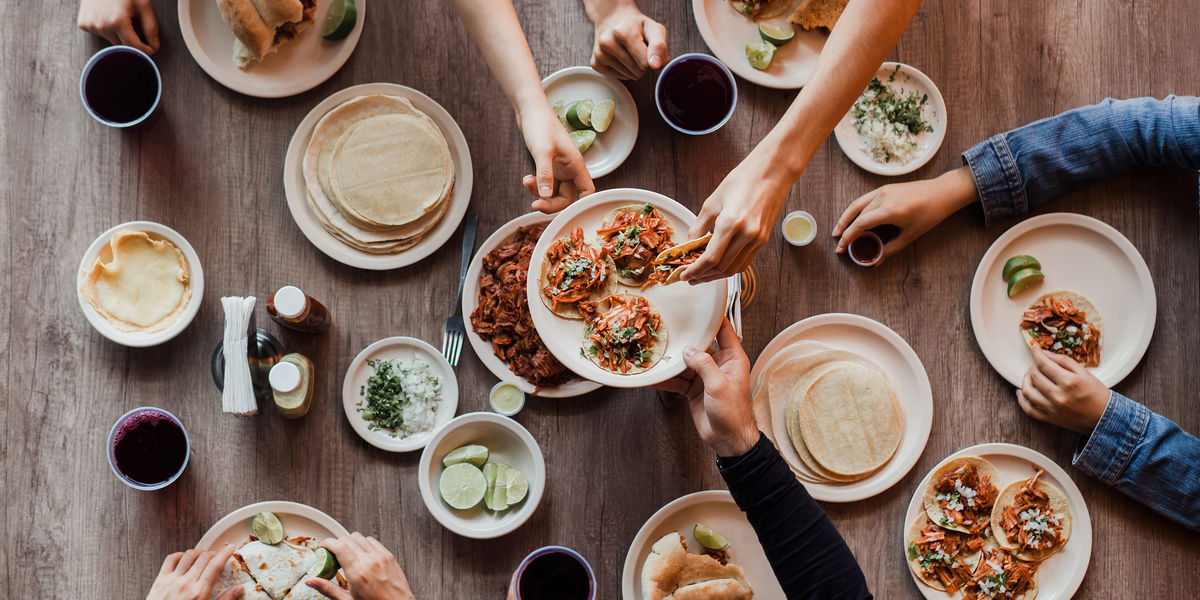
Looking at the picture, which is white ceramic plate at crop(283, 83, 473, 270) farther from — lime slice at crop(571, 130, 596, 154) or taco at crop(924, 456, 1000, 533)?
taco at crop(924, 456, 1000, 533)

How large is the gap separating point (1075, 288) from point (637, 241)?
1.67m

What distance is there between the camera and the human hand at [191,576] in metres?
2.08

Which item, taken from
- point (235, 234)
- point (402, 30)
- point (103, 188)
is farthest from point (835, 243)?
point (103, 188)

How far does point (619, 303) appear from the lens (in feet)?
6.27

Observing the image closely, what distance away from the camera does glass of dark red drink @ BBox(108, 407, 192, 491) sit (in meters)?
2.11

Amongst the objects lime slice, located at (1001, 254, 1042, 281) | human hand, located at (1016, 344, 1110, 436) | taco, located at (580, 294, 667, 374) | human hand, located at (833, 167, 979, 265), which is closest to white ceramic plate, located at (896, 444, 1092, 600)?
human hand, located at (1016, 344, 1110, 436)

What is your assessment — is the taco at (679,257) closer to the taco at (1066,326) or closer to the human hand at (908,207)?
the human hand at (908,207)

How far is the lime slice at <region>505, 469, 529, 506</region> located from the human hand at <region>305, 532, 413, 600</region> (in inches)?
16.6

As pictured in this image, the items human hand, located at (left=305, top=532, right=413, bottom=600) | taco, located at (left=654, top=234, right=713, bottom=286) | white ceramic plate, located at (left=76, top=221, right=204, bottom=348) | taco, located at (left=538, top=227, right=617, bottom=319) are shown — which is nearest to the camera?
taco, located at (left=654, top=234, right=713, bottom=286)

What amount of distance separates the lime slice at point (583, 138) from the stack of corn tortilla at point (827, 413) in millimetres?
973

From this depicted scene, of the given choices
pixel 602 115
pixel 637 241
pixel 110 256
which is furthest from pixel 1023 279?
pixel 110 256

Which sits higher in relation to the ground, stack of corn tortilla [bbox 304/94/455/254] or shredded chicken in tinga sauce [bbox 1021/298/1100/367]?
stack of corn tortilla [bbox 304/94/455/254]

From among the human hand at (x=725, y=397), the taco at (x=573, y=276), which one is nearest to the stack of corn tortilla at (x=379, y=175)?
the taco at (x=573, y=276)

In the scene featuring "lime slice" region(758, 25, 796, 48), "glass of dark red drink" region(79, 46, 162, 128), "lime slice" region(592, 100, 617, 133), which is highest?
"lime slice" region(758, 25, 796, 48)
